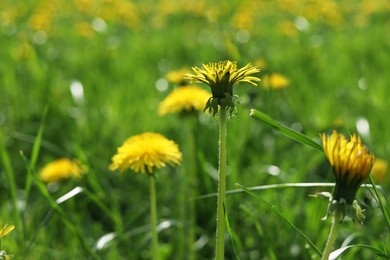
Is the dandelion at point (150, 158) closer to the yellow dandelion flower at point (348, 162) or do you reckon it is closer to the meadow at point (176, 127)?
the meadow at point (176, 127)

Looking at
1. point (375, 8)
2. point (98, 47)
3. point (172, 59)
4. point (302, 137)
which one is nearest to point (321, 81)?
point (172, 59)

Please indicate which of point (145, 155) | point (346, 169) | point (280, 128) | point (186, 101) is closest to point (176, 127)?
point (186, 101)

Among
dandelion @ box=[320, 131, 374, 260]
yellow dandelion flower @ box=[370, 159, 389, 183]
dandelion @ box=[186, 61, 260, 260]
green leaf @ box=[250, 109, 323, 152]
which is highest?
dandelion @ box=[186, 61, 260, 260]

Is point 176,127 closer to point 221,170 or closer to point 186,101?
point 186,101

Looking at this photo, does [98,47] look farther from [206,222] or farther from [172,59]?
[206,222]

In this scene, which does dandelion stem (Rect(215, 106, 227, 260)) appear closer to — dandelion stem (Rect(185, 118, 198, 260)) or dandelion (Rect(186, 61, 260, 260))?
dandelion (Rect(186, 61, 260, 260))

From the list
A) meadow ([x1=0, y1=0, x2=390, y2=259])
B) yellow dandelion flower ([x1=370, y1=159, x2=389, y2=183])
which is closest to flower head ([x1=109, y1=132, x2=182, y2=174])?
meadow ([x1=0, y1=0, x2=390, y2=259])
